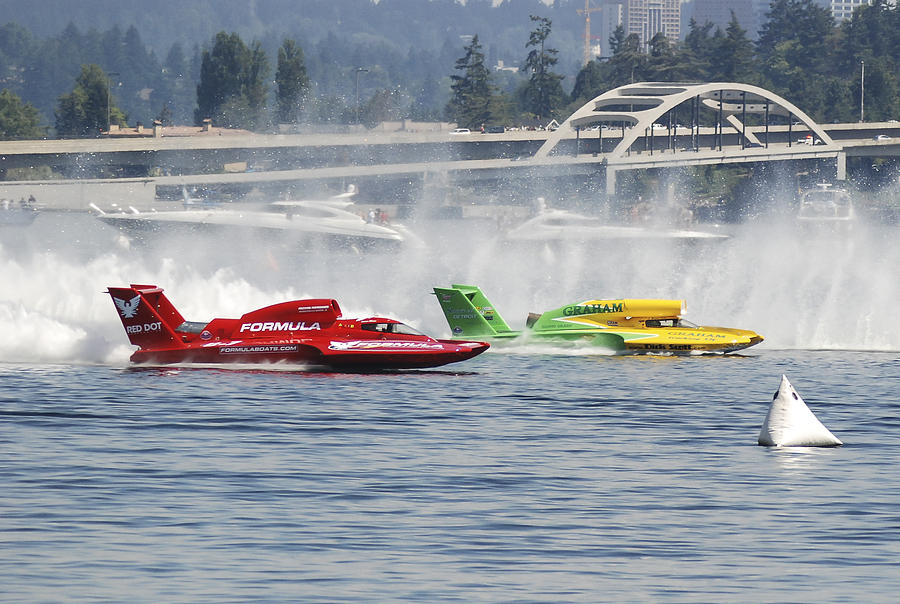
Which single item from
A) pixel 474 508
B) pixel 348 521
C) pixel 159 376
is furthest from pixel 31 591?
pixel 159 376

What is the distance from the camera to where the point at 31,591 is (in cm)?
1470

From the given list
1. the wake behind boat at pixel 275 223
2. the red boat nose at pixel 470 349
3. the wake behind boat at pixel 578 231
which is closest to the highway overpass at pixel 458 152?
the wake behind boat at pixel 275 223

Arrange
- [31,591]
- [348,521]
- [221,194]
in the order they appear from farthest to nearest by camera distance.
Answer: [221,194], [348,521], [31,591]

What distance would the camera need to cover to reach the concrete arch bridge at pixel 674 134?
Answer: 431 ft

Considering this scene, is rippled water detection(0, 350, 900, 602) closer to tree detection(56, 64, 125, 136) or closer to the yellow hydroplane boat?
the yellow hydroplane boat

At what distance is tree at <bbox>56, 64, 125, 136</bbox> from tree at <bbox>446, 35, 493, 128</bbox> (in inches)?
1568

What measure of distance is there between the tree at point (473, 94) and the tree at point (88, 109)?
Result: 1568 inches

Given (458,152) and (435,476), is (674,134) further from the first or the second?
(435,476)

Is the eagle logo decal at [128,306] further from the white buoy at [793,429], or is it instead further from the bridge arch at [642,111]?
the bridge arch at [642,111]

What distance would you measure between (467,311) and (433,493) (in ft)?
61.5

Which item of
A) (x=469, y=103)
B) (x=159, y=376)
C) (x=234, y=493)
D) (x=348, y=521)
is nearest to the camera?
(x=348, y=521)

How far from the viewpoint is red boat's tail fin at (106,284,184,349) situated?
3256 cm

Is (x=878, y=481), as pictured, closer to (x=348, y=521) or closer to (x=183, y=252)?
(x=348, y=521)

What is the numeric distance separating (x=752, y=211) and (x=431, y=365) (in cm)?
11716
